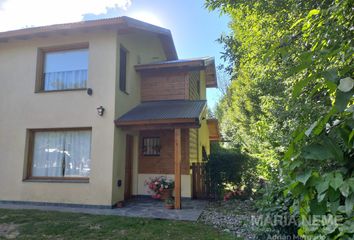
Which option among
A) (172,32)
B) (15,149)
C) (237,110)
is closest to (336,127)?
(15,149)

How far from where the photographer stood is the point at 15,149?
9.69m

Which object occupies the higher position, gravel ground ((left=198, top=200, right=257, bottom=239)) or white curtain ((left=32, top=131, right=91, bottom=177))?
white curtain ((left=32, top=131, right=91, bottom=177))

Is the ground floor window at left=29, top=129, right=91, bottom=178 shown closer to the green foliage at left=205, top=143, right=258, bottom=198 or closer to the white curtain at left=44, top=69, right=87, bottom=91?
A: the white curtain at left=44, top=69, right=87, bottom=91

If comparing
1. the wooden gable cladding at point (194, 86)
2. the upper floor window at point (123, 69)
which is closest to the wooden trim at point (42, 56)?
the upper floor window at point (123, 69)

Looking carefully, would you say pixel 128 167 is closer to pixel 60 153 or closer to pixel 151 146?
pixel 151 146

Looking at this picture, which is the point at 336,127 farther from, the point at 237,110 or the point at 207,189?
the point at 237,110

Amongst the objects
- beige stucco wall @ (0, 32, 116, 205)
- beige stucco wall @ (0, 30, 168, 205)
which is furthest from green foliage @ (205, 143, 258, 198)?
beige stucco wall @ (0, 32, 116, 205)

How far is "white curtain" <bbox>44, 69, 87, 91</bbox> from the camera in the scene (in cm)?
966

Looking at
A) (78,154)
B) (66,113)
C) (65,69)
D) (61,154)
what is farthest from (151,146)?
(65,69)

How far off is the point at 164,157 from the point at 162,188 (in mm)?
1318

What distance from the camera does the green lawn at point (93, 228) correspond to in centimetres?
588

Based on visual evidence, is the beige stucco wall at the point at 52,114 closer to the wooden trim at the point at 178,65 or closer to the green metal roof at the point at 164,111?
the green metal roof at the point at 164,111

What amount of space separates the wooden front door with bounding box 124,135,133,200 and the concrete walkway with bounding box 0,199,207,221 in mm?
674

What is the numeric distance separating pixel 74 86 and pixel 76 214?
174 inches
